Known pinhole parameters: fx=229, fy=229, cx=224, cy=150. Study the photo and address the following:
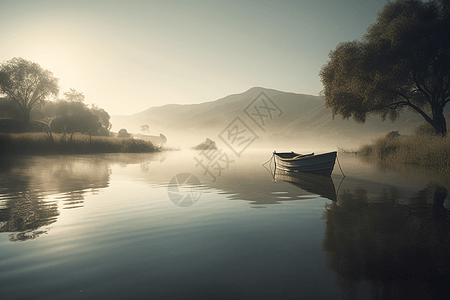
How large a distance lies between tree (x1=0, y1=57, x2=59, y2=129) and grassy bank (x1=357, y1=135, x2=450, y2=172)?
199 feet

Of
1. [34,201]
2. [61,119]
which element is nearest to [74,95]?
[61,119]

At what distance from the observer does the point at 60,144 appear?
3528 cm

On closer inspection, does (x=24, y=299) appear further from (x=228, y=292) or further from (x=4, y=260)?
(x=228, y=292)

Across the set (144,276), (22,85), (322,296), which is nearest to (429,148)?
(322,296)

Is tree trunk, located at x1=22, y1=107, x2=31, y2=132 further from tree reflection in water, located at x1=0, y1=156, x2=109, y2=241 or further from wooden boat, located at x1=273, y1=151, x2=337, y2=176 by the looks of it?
wooden boat, located at x1=273, y1=151, x2=337, y2=176

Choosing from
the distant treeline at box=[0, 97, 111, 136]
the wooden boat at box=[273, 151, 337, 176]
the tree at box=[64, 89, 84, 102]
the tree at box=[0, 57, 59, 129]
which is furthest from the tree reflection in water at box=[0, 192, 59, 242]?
the tree at box=[64, 89, 84, 102]

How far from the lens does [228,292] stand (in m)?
3.24

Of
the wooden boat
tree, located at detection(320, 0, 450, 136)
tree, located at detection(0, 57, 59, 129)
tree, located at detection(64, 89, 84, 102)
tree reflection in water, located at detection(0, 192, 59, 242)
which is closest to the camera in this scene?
tree reflection in water, located at detection(0, 192, 59, 242)

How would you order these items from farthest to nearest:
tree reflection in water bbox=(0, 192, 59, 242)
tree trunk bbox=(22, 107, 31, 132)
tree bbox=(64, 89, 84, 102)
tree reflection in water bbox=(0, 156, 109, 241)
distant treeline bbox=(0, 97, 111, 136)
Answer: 1. tree bbox=(64, 89, 84, 102)
2. tree trunk bbox=(22, 107, 31, 132)
3. distant treeline bbox=(0, 97, 111, 136)
4. tree reflection in water bbox=(0, 156, 109, 241)
5. tree reflection in water bbox=(0, 192, 59, 242)

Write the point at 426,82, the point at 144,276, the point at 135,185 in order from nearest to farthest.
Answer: the point at 144,276, the point at 135,185, the point at 426,82

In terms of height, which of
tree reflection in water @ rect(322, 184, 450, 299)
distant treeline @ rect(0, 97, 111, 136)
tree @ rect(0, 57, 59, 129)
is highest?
tree @ rect(0, 57, 59, 129)

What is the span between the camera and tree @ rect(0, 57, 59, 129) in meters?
46.5

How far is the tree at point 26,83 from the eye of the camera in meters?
46.5

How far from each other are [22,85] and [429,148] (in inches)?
2697
